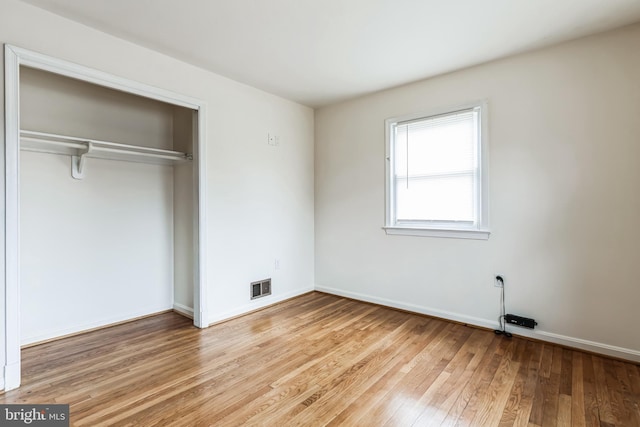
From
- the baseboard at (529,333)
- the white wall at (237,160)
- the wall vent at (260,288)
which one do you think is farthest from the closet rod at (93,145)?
the baseboard at (529,333)

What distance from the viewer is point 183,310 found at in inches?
141

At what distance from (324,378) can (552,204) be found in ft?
7.64

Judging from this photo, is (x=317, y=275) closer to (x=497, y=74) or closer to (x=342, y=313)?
(x=342, y=313)

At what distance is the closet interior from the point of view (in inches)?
108

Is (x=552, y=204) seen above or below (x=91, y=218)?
above

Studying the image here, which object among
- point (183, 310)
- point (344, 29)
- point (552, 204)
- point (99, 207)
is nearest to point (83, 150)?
point (99, 207)

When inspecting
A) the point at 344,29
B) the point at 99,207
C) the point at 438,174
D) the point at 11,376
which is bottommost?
the point at 11,376

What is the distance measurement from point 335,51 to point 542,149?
1971mm

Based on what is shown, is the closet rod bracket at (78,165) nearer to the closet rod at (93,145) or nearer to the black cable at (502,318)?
the closet rod at (93,145)

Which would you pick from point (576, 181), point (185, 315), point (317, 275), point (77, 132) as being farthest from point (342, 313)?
point (77, 132)

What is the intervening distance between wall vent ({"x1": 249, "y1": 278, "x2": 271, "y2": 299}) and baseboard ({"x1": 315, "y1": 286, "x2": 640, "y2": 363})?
43.2 inches

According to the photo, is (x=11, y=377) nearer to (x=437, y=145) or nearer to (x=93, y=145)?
(x=93, y=145)

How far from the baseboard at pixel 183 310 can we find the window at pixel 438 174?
2.38 metres

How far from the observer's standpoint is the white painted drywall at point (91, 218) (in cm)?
275
